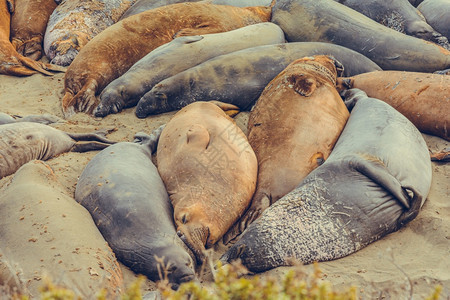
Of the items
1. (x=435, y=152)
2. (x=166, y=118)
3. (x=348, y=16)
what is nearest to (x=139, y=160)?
(x=166, y=118)

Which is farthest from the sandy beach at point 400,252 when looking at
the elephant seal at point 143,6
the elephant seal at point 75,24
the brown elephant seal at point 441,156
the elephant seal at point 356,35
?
the elephant seal at point 143,6

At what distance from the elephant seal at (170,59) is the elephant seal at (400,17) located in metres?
1.27

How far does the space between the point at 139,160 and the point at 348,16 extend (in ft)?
11.1

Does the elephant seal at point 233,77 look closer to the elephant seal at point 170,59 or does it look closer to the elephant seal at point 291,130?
the elephant seal at point 170,59

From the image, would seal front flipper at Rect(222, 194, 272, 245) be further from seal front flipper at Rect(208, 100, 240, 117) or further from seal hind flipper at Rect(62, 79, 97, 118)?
seal hind flipper at Rect(62, 79, 97, 118)

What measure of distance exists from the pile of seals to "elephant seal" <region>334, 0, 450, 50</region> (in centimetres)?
2

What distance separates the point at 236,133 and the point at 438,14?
392 centimetres

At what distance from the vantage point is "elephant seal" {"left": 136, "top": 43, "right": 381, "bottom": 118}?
6.09 m

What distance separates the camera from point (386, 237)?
13.5 feet

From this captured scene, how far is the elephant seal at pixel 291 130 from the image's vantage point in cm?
450

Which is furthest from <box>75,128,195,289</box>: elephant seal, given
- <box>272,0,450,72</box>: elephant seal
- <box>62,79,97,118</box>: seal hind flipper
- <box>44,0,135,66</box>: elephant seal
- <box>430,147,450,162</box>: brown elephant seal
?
<box>44,0,135,66</box>: elephant seal

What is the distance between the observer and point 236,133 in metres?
4.98

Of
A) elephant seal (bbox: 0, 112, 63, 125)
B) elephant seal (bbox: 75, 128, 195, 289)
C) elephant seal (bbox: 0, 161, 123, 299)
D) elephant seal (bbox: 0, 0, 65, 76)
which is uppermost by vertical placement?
elephant seal (bbox: 0, 161, 123, 299)

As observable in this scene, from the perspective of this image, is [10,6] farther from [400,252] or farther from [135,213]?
[400,252]
